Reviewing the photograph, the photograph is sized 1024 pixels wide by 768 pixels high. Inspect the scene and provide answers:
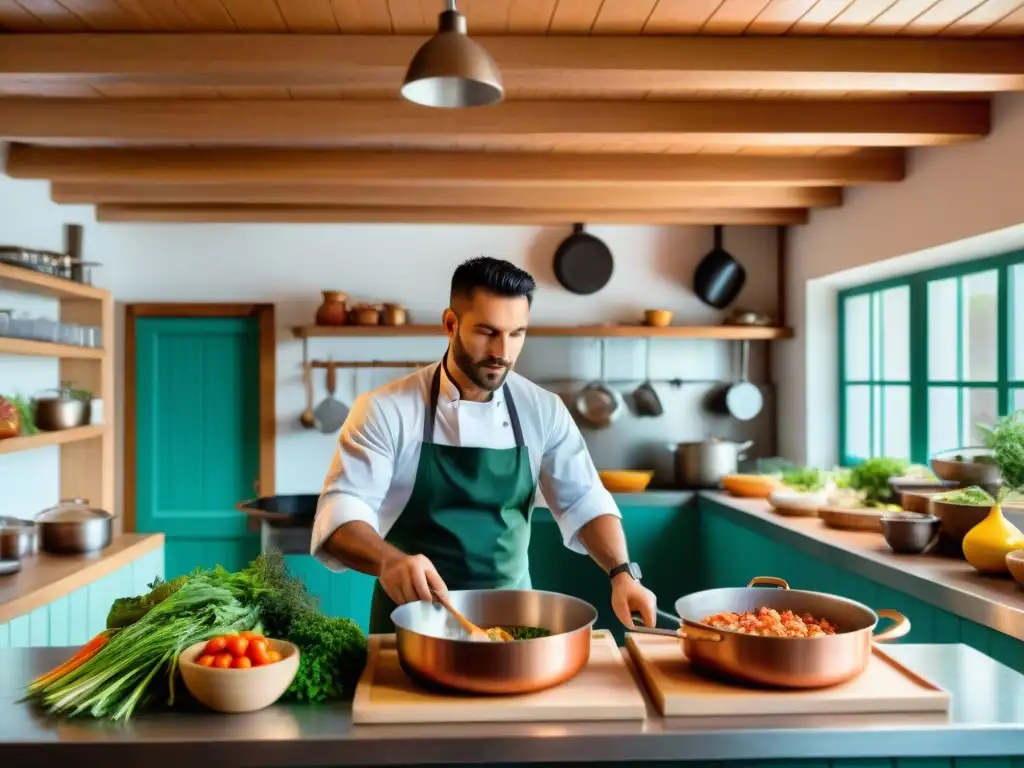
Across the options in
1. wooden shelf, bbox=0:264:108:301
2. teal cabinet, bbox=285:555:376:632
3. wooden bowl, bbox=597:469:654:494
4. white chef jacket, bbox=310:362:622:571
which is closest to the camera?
white chef jacket, bbox=310:362:622:571

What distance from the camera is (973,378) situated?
13.0 ft

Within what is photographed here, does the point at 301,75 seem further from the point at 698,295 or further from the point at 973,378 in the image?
the point at 698,295

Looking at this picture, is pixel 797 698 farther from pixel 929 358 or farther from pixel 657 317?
pixel 657 317

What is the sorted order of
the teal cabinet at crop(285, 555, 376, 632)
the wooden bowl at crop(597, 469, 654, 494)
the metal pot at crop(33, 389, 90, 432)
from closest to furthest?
the metal pot at crop(33, 389, 90, 432) → the teal cabinet at crop(285, 555, 376, 632) → the wooden bowl at crop(597, 469, 654, 494)

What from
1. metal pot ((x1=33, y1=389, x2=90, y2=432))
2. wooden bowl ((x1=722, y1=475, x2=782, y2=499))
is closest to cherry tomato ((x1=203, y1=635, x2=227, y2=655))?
metal pot ((x1=33, y1=389, x2=90, y2=432))

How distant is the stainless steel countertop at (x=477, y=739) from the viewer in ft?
4.80

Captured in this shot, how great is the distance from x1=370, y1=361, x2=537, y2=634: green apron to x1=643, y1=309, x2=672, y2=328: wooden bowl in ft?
9.94

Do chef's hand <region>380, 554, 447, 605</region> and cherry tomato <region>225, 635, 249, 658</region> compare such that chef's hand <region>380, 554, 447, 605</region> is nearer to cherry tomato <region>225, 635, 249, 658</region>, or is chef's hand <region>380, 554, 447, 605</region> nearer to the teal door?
cherry tomato <region>225, 635, 249, 658</region>

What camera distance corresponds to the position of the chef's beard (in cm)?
214

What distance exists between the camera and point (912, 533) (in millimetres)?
3178

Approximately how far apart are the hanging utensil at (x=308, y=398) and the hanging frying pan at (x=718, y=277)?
2433mm

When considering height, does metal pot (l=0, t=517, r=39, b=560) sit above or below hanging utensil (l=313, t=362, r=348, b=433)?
below

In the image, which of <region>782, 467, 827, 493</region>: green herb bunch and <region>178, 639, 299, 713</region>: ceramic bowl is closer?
<region>178, 639, 299, 713</region>: ceramic bowl

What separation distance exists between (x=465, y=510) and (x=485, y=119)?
163cm
